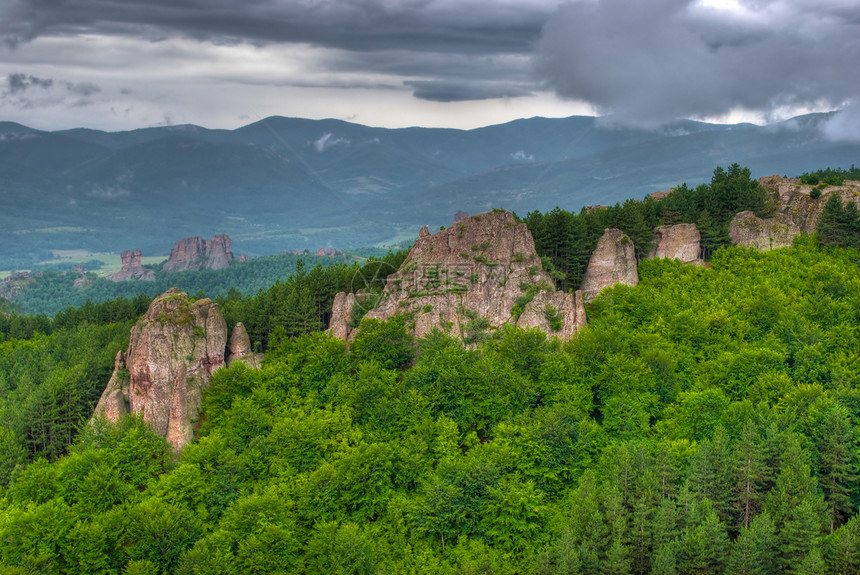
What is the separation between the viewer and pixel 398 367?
55125mm

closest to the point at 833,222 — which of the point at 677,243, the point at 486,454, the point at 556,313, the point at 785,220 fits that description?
the point at 785,220

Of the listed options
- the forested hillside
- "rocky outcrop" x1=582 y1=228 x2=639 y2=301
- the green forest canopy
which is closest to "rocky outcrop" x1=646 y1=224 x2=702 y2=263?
"rocky outcrop" x1=582 y1=228 x2=639 y2=301

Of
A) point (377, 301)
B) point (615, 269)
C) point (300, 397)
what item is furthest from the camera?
point (615, 269)

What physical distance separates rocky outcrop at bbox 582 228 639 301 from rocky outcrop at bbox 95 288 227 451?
106 feet

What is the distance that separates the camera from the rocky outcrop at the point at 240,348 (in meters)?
54.3

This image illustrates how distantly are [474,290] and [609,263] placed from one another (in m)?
13.8

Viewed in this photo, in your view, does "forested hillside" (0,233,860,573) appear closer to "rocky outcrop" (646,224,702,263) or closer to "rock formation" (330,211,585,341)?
"rock formation" (330,211,585,341)

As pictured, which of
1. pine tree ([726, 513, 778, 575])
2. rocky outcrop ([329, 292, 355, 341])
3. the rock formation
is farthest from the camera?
rocky outcrop ([329, 292, 355, 341])

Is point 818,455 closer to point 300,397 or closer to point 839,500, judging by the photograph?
point 839,500

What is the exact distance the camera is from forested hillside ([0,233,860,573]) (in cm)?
3672

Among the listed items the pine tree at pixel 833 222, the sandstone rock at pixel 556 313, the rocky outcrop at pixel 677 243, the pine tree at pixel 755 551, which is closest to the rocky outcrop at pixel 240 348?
the sandstone rock at pixel 556 313

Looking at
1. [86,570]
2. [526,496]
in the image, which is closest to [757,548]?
[526,496]

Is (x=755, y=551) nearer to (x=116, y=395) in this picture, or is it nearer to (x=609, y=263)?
(x=609, y=263)

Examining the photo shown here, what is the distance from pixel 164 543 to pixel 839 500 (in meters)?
36.7
